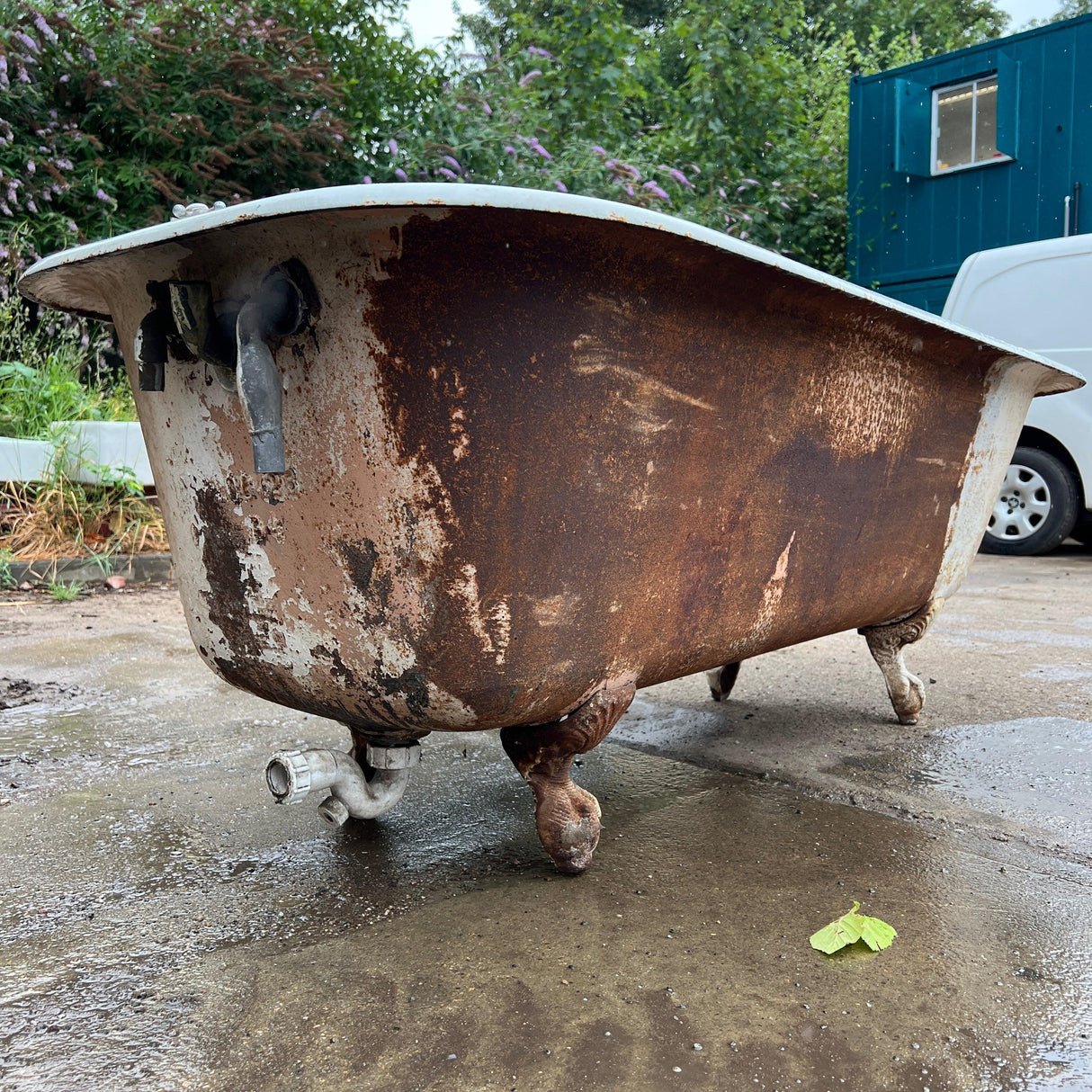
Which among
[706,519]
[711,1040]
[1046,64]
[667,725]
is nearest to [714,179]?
[1046,64]

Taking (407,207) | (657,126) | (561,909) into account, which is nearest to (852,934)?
(561,909)

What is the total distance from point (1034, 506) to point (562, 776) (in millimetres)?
4908

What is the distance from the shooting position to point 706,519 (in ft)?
5.42

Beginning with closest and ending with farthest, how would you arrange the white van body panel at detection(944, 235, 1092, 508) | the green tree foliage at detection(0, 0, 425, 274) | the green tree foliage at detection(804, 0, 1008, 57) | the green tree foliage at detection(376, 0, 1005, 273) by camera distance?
the white van body panel at detection(944, 235, 1092, 508), the green tree foliage at detection(0, 0, 425, 274), the green tree foliage at detection(376, 0, 1005, 273), the green tree foliage at detection(804, 0, 1008, 57)

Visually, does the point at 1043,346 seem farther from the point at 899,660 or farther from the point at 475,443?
the point at 475,443

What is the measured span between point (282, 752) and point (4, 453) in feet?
11.8

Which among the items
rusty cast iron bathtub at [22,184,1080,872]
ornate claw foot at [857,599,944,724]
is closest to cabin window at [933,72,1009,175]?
ornate claw foot at [857,599,944,724]

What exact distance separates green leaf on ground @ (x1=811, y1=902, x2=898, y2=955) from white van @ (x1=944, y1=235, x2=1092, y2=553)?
4.34m

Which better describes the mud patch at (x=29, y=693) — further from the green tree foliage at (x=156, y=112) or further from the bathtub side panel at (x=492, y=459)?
the green tree foliage at (x=156, y=112)

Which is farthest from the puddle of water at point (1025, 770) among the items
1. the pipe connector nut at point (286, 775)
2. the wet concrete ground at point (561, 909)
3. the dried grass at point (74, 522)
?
the dried grass at point (74, 522)

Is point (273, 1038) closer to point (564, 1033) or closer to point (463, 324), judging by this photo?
point (564, 1033)

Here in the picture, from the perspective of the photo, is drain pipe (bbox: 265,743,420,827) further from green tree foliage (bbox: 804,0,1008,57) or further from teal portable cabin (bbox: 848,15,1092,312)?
green tree foliage (bbox: 804,0,1008,57)

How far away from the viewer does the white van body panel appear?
5188mm

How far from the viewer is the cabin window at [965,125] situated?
7.54m
